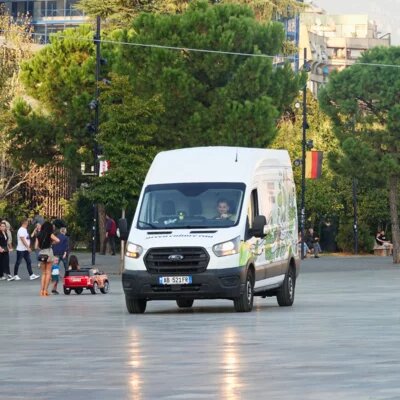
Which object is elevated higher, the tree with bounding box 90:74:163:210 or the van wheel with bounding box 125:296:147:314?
the tree with bounding box 90:74:163:210

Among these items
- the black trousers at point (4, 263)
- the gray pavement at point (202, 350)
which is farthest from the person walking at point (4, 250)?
the gray pavement at point (202, 350)

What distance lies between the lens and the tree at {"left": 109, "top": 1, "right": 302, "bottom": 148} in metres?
64.3

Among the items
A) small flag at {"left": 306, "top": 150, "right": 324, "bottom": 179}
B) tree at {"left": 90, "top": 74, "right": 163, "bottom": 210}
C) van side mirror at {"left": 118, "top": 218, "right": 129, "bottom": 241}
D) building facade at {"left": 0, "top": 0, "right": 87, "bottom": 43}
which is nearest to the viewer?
van side mirror at {"left": 118, "top": 218, "right": 129, "bottom": 241}

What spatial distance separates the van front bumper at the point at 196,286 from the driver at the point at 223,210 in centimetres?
124

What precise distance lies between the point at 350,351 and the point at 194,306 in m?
13.3

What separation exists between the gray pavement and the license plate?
0.53 meters

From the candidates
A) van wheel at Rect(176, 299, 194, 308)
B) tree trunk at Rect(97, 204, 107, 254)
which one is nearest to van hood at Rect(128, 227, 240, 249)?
van wheel at Rect(176, 299, 194, 308)

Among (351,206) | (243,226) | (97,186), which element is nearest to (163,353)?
(243,226)

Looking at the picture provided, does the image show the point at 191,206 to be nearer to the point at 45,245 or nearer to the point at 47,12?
the point at 45,245

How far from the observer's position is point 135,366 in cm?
1708

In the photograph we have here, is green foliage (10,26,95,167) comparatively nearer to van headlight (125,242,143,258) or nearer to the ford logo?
van headlight (125,242,143,258)

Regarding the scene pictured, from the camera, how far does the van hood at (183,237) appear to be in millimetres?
28344

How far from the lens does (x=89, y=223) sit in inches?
3083

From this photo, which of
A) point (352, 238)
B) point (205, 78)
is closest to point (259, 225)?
point (205, 78)
